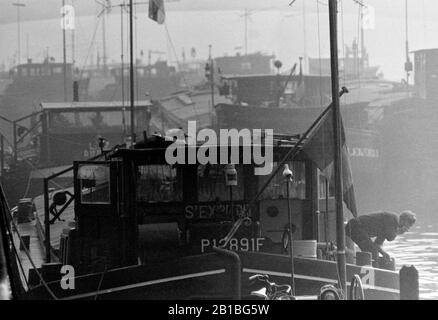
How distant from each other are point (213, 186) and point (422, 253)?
9.83 meters

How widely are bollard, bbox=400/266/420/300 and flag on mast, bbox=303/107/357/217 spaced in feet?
4.44

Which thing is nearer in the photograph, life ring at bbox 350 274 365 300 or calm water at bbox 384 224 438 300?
life ring at bbox 350 274 365 300

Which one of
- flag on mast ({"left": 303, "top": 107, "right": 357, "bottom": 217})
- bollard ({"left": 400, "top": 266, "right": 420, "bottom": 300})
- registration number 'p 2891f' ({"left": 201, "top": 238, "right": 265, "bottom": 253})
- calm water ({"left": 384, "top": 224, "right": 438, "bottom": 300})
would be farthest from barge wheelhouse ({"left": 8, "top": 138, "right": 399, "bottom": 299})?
calm water ({"left": 384, "top": 224, "right": 438, "bottom": 300})

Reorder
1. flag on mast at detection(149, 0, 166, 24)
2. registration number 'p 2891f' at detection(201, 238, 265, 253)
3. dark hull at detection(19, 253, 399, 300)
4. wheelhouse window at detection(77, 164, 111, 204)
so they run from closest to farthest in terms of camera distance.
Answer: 1. dark hull at detection(19, 253, 399, 300)
2. registration number 'p 2891f' at detection(201, 238, 265, 253)
3. wheelhouse window at detection(77, 164, 111, 204)
4. flag on mast at detection(149, 0, 166, 24)

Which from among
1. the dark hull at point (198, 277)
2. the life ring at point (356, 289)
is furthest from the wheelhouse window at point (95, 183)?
the life ring at point (356, 289)

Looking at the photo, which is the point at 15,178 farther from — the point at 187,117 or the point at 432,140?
the point at 432,140

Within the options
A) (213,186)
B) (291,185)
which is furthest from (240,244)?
(291,185)

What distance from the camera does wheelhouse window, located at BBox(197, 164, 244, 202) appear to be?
9133mm

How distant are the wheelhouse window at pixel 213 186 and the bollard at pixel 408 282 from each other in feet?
7.22

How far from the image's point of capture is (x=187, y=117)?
30.3 m

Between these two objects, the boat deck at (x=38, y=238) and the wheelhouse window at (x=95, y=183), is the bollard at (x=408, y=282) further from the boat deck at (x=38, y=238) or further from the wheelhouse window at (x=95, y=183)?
the boat deck at (x=38, y=238)

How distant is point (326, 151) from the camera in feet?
28.6

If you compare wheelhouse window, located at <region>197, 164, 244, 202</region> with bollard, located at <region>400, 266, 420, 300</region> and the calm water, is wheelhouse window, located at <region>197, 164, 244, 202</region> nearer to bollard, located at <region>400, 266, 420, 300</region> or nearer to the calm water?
bollard, located at <region>400, 266, 420, 300</region>

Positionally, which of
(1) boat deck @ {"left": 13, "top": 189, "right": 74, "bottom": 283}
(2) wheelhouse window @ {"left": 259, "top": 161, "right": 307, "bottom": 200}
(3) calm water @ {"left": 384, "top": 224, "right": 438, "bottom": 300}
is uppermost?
(2) wheelhouse window @ {"left": 259, "top": 161, "right": 307, "bottom": 200}
